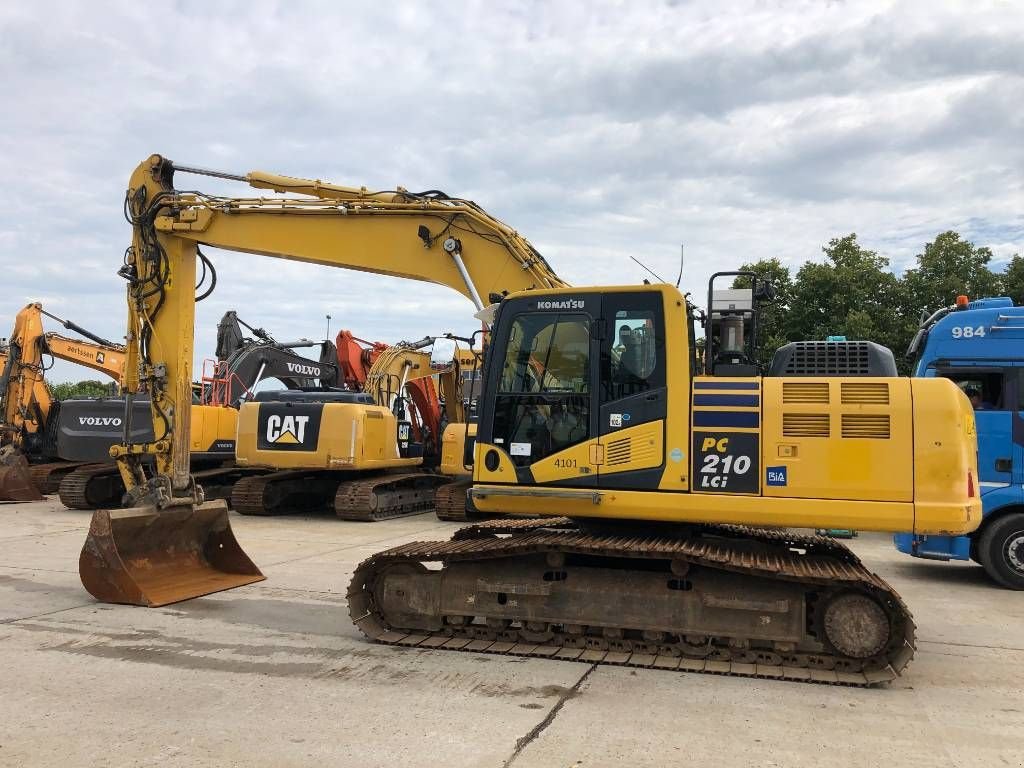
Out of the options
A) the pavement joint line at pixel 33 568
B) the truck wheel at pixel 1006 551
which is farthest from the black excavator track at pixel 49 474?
the truck wheel at pixel 1006 551

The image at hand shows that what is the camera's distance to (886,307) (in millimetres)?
23969

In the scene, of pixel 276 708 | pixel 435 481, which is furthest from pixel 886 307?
pixel 276 708

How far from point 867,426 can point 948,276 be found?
21961 millimetres

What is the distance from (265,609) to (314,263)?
3.62 m

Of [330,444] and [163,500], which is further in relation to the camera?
[330,444]

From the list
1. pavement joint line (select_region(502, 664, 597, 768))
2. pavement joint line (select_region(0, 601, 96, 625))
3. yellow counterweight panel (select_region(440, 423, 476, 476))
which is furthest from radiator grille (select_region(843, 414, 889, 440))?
yellow counterweight panel (select_region(440, 423, 476, 476))

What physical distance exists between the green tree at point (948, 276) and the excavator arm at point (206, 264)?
20350mm

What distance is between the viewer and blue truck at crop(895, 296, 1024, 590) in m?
8.82

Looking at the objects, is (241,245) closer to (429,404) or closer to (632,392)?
(632,392)

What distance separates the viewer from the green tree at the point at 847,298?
23.3 meters

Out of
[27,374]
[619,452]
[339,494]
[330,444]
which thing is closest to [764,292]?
[619,452]

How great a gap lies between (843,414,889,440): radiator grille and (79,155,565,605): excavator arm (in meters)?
3.03

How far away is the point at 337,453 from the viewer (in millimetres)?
13945

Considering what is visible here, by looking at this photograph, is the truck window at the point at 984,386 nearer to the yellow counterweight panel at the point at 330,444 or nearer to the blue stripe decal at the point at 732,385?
the blue stripe decal at the point at 732,385
